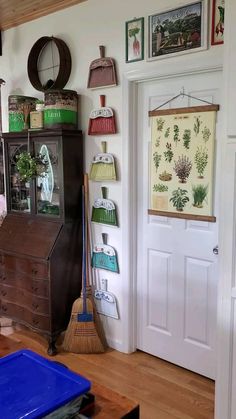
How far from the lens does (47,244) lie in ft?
9.78

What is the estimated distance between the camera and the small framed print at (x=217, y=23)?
231 centimetres

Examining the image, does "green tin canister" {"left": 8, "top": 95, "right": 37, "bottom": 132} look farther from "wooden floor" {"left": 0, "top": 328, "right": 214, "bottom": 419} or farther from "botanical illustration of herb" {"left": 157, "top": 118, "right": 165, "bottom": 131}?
"wooden floor" {"left": 0, "top": 328, "right": 214, "bottom": 419}

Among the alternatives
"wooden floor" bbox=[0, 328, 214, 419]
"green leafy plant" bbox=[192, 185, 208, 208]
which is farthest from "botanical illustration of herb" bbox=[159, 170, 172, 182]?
"wooden floor" bbox=[0, 328, 214, 419]

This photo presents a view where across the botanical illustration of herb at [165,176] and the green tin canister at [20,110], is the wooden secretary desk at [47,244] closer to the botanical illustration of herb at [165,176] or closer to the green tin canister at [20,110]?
the green tin canister at [20,110]

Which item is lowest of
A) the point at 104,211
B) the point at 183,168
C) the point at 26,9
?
the point at 104,211

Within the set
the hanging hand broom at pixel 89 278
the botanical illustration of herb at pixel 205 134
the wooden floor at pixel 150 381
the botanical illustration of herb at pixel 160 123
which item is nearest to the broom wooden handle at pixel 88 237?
the hanging hand broom at pixel 89 278

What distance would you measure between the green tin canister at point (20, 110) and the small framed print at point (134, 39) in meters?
0.96

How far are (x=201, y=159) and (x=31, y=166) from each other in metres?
1.31

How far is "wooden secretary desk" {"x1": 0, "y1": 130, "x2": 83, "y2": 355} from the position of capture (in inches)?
117

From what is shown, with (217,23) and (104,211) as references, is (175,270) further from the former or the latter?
(217,23)

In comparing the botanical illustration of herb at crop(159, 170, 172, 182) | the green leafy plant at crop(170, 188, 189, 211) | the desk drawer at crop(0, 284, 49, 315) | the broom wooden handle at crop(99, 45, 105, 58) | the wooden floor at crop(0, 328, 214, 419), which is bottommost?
the wooden floor at crop(0, 328, 214, 419)

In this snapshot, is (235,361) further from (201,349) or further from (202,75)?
(202,75)

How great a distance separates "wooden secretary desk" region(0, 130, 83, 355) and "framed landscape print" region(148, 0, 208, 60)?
0.88 meters

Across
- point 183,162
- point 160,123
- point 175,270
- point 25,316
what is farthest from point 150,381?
point 160,123
